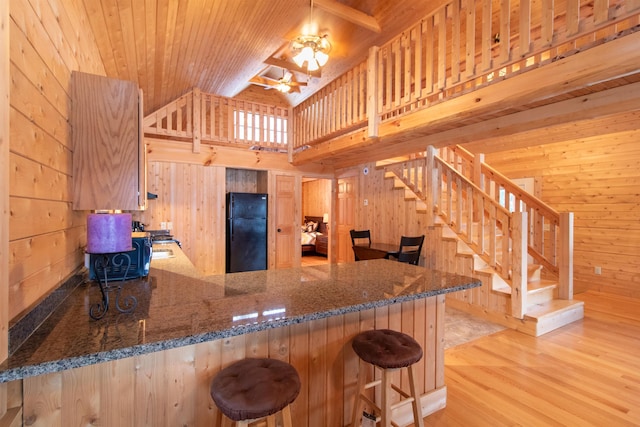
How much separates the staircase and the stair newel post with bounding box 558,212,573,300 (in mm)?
10

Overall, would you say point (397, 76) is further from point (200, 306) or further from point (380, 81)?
point (200, 306)

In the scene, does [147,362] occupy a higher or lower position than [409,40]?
lower

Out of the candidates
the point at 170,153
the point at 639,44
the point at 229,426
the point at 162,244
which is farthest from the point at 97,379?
the point at 170,153

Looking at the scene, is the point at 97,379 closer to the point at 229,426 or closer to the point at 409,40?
the point at 229,426

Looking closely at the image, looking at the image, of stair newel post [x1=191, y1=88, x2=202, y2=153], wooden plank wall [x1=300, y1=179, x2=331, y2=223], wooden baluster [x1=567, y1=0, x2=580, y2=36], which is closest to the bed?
wooden plank wall [x1=300, y1=179, x2=331, y2=223]

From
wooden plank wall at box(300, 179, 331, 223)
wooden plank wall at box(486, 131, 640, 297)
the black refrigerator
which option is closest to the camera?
wooden plank wall at box(486, 131, 640, 297)

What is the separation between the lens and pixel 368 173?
235 inches

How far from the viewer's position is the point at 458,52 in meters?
2.86

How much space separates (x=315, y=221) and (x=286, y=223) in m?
3.74

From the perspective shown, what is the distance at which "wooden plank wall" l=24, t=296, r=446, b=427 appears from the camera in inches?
42.6

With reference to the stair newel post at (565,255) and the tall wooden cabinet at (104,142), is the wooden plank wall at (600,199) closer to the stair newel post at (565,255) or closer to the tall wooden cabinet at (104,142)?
the stair newel post at (565,255)

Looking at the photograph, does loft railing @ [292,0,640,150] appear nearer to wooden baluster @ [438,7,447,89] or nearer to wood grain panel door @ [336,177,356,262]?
wooden baluster @ [438,7,447,89]

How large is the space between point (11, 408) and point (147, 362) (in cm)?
39

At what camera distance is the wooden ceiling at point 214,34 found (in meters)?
2.45
